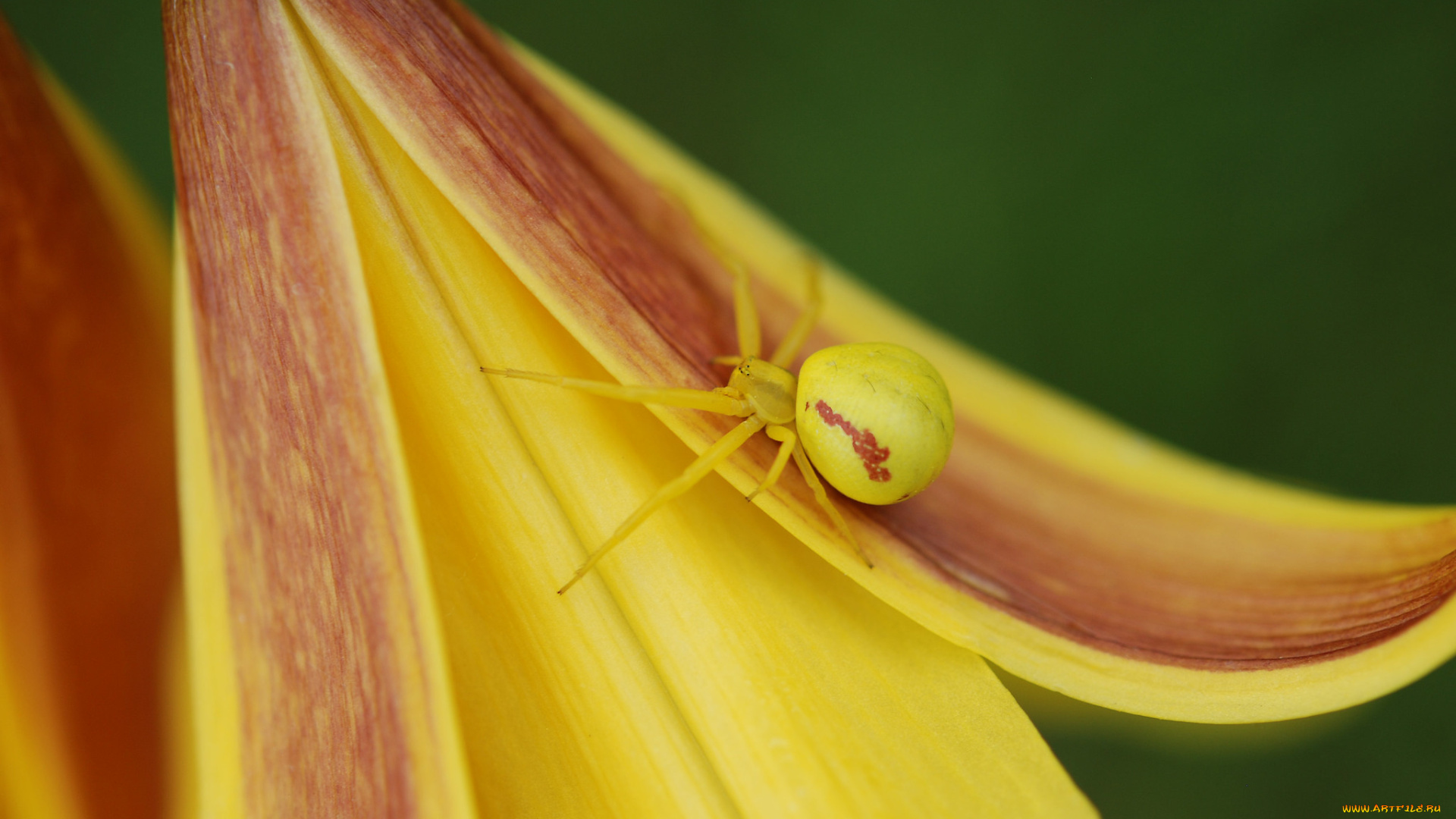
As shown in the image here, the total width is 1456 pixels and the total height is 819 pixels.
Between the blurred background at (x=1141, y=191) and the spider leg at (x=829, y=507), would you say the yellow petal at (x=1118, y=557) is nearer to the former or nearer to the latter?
the spider leg at (x=829, y=507)

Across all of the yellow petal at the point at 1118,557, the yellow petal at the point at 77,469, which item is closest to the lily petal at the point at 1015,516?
the yellow petal at the point at 1118,557

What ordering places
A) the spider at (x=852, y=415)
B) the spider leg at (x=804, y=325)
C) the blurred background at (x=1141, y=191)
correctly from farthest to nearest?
the blurred background at (x=1141, y=191)
the spider leg at (x=804, y=325)
the spider at (x=852, y=415)

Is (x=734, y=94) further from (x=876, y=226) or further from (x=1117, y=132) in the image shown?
(x=1117, y=132)

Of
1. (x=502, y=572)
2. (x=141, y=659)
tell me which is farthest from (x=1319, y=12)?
(x=141, y=659)

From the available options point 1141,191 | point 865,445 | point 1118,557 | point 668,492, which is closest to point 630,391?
point 668,492

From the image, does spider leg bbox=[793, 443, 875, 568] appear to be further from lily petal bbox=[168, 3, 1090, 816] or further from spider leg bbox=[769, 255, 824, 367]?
spider leg bbox=[769, 255, 824, 367]

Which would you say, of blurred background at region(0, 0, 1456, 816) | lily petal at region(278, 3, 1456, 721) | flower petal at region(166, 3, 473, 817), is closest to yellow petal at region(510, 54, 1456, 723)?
lily petal at region(278, 3, 1456, 721)

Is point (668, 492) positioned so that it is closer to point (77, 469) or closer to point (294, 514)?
point (294, 514)
